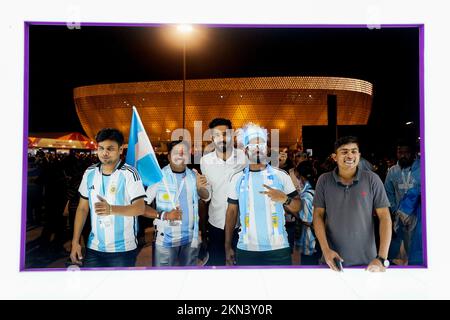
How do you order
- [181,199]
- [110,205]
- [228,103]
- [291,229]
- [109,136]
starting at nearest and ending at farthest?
[110,205]
[109,136]
[181,199]
[291,229]
[228,103]

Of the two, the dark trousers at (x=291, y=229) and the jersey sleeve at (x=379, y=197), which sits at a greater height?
the jersey sleeve at (x=379, y=197)

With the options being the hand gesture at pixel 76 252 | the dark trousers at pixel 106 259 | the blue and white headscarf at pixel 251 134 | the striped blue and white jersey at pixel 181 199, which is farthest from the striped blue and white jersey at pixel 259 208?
the hand gesture at pixel 76 252

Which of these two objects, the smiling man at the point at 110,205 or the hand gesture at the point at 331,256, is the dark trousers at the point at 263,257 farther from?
the smiling man at the point at 110,205

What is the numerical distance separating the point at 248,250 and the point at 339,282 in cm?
86

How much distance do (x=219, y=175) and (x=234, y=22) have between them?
1.50m

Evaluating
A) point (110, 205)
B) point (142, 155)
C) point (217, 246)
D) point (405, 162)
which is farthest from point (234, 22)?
point (405, 162)

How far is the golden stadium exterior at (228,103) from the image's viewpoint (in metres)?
4.88

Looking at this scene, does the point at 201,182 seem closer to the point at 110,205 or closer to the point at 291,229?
the point at 110,205

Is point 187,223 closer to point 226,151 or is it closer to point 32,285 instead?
point 226,151

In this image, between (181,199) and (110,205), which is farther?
(181,199)

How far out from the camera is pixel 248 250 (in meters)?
3.49

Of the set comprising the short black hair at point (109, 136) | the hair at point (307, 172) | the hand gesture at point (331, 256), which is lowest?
the hand gesture at point (331, 256)

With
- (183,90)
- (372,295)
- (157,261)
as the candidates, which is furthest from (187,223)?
(183,90)

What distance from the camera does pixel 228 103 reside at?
22.7ft
